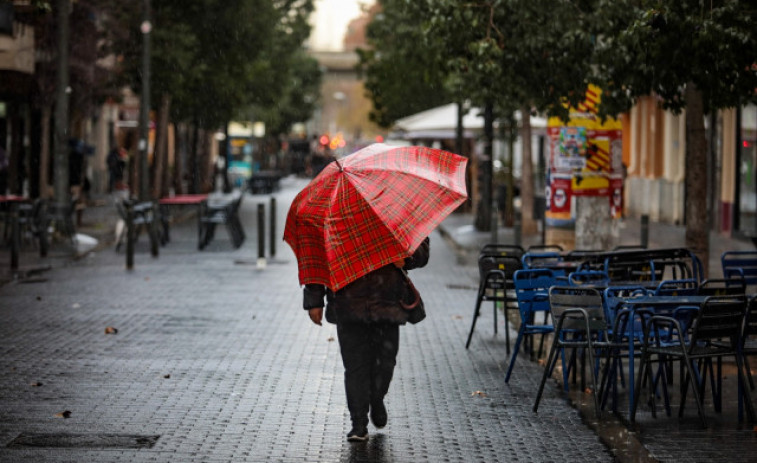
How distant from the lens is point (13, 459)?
7805mm

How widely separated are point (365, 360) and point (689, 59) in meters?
5.27

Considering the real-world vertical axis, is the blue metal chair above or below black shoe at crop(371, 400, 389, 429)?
above

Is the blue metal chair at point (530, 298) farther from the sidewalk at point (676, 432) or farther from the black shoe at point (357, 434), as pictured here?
the black shoe at point (357, 434)

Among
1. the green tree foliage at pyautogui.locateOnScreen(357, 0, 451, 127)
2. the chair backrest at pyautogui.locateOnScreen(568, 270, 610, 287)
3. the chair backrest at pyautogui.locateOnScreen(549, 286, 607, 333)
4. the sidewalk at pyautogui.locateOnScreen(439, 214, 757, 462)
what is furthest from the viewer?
the green tree foliage at pyautogui.locateOnScreen(357, 0, 451, 127)

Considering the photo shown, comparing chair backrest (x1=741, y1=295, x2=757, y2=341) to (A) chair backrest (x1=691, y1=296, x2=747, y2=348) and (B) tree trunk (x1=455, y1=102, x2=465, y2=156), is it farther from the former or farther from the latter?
(B) tree trunk (x1=455, y1=102, x2=465, y2=156)

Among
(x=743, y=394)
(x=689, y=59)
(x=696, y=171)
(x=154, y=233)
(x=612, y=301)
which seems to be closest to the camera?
(x=743, y=394)

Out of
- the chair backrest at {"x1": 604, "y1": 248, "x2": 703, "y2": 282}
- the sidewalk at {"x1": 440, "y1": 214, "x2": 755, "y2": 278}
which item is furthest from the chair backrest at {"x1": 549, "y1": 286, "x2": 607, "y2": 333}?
the sidewalk at {"x1": 440, "y1": 214, "x2": 755, "y2": 278}

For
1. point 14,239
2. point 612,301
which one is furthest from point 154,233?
point 612,301

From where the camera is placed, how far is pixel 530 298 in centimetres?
1084

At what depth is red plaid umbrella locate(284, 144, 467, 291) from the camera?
802 centimetres

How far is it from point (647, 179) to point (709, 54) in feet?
88.2

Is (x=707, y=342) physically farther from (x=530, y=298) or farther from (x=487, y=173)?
(x=487, y=173)

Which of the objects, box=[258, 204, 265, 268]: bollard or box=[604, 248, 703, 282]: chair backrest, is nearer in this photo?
box=[604, 248, 703, 282]: chair backrest

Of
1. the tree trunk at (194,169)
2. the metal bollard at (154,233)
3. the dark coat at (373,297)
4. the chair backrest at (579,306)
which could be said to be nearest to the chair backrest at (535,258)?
the chair backrest at (579,306)
